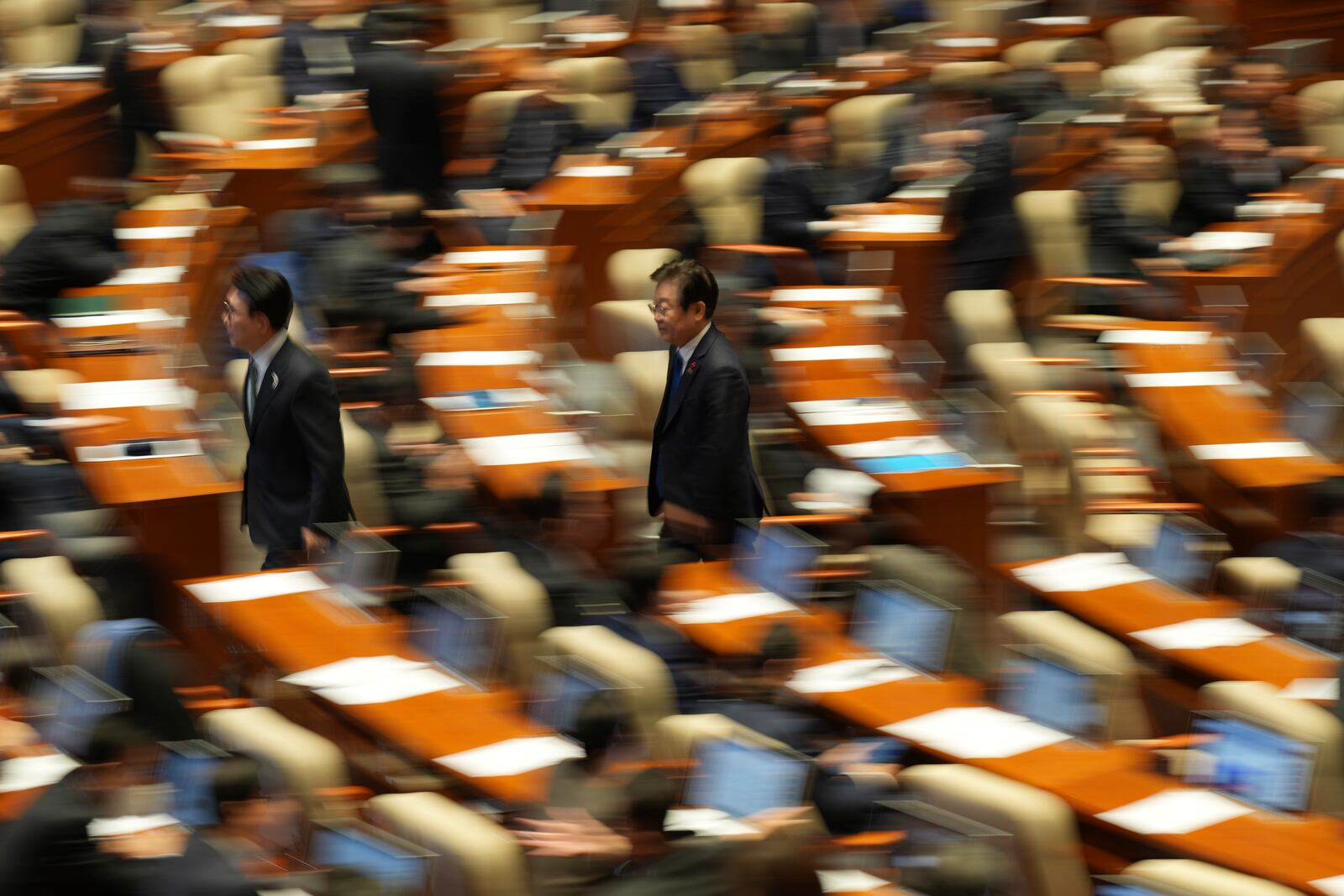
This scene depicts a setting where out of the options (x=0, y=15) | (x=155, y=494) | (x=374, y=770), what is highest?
(x=0, y=15)

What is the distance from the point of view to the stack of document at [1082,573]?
11.4ft

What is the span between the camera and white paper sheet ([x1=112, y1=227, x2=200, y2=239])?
175 inches

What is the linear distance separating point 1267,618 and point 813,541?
95 cm

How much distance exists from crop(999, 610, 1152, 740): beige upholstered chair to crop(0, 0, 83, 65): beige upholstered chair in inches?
153

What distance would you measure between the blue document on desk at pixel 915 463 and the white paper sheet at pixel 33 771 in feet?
5.82

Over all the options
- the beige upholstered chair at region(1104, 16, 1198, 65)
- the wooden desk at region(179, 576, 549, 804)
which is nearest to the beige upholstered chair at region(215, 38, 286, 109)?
the wooden desk at region(179, 576, 549, 804)

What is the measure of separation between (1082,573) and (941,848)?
4.40ft

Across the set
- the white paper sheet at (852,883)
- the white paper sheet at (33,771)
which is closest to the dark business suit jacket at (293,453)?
the white paper sheet at (33,771)

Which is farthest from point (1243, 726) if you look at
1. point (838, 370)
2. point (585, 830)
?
point (838, 370)

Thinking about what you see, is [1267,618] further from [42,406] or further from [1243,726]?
[42,406]

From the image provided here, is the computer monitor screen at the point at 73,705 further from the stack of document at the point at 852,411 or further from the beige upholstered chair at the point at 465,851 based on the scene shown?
the stack of document at the point at 852,411

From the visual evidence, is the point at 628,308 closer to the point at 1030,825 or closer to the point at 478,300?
the point at 478,300

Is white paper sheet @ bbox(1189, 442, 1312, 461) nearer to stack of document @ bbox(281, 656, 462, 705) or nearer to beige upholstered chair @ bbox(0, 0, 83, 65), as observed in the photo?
stack of document @ bbox(281, 656, 462, 705)

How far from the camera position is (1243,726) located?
2.74 m
